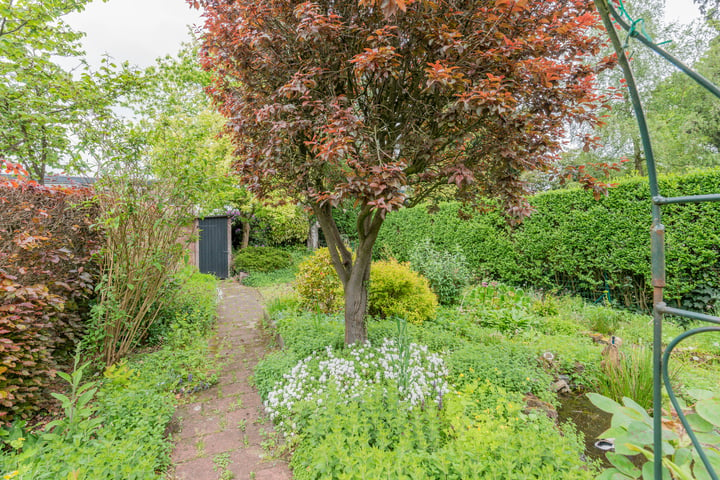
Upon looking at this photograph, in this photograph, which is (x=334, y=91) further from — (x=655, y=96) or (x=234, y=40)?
(x=655, y=96)

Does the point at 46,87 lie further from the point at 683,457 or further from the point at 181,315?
the point at 683,457

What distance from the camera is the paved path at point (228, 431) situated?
7.25 ft

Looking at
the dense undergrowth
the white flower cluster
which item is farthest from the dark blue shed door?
the white flower cluster

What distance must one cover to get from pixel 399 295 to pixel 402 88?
301 cm

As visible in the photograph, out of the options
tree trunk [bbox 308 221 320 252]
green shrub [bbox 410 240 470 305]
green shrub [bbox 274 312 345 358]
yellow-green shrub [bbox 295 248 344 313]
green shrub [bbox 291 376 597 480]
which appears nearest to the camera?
green shrub [bbox 291 376 597 480]

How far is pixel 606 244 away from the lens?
551 cm

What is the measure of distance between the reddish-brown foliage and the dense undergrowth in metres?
0.27

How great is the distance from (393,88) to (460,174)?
103 cm

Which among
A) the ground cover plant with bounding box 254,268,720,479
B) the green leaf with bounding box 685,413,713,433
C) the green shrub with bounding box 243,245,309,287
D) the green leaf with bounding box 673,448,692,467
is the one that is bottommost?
the green shrub with bounding box 243,245,309,287

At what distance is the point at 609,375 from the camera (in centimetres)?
295

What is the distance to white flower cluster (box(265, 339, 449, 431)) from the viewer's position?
2.54m

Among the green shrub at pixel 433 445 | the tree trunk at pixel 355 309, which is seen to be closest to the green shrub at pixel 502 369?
the green shrub at pixel 433 445

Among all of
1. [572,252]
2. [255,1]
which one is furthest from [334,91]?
[572,252]

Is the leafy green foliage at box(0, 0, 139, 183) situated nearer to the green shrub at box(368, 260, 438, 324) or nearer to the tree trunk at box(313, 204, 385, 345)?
the tree trunk at box(313, 204, 385, 345)
